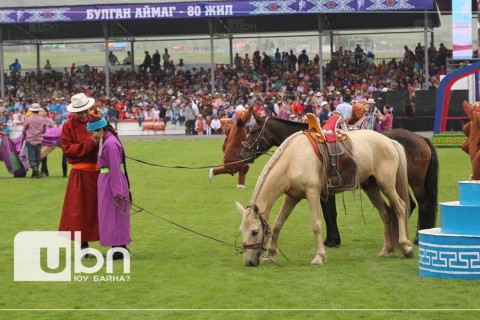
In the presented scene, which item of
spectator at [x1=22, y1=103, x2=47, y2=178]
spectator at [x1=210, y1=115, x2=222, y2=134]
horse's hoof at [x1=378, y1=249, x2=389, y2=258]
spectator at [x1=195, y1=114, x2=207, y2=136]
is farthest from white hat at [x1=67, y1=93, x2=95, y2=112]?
spectator at [x1=195, y1=114, x2=207, y2=136]

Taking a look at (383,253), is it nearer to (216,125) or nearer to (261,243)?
(261,243)

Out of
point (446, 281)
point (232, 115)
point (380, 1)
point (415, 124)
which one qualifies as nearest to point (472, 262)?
point (446, 281)

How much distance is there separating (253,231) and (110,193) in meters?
1.93

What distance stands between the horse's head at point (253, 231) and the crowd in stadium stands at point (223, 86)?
2819cm

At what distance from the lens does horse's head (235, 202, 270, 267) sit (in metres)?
9.66

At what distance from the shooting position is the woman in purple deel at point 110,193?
10.4m

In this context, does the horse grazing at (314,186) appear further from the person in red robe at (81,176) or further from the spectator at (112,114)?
the spectator at (112,114)

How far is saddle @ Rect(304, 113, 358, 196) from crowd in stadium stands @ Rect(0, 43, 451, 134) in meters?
27.5

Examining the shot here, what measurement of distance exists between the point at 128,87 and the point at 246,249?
130 feet

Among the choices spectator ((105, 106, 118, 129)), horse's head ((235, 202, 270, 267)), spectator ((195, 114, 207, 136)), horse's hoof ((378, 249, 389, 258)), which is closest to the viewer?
horse's head ((235, 202, 270, 267))

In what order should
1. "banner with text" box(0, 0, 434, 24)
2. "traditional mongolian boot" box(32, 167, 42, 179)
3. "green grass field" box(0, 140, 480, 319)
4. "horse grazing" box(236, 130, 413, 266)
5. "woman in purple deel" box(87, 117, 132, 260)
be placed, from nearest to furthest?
1. "green grass field" box(0, 140, 480, 319)
2. "horse grazing" box(236, 130, 413, 266)
3. "woman in purple deel" box(87, 117, 132, 260)
4. "traditional mongolian boot" box(32, 167, 42, 179)
5. "banner with text" box(0, 0, 434, 24)

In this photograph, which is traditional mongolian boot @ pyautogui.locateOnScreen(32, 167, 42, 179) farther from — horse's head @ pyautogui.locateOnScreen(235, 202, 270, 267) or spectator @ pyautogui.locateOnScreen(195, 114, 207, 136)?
spectator @ pyautogui.locateOnScreen(195, 114, 207, 136)

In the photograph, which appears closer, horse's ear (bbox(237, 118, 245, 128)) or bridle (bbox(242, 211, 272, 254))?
bridle (bbox(242, 211, 272, 254))

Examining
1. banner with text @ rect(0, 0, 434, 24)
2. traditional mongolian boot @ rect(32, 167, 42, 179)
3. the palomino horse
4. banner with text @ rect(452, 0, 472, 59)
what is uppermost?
banner with text @ rect(0, 0, 434, 24)
